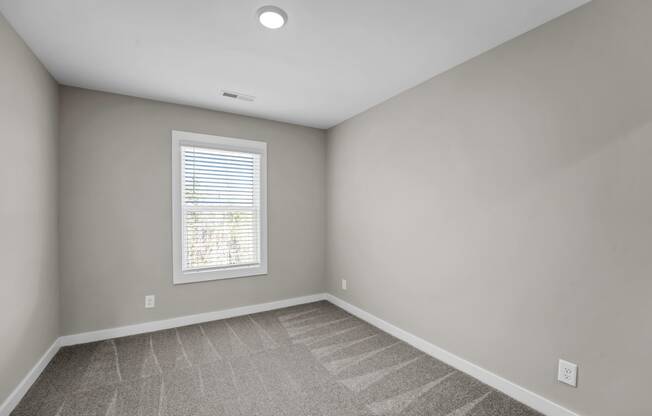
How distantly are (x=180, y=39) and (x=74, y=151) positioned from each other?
1681 millimetres

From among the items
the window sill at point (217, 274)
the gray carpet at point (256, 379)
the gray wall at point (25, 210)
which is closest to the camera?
the gray wall at point (25, 210)

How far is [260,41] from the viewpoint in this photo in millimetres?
2088

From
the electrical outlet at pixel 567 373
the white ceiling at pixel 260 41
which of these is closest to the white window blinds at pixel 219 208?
the white ceiling at pixel 260 41

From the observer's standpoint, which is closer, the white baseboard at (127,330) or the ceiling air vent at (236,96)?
the white baseboard at (127,330)

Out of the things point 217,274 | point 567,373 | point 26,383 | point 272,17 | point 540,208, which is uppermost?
point 272,17

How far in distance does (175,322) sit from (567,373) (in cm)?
343

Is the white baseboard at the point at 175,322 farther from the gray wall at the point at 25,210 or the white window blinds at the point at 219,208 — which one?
the white window blinds at the point at 219,208

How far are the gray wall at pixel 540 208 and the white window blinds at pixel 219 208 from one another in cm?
178

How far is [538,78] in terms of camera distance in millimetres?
1916

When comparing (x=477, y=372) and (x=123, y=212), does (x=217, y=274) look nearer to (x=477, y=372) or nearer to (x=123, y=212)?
(x=123, y=212)

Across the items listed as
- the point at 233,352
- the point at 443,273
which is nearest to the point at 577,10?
the point at 443,273

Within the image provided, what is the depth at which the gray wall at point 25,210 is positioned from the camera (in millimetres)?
1851

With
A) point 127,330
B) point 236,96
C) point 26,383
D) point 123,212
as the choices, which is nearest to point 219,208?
point 123,212

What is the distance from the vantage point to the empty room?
1.69m
